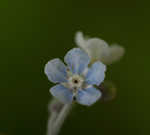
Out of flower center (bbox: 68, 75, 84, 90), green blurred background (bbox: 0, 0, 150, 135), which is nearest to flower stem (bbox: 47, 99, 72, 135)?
flower center (bbox: 68, 75, 84, 90)

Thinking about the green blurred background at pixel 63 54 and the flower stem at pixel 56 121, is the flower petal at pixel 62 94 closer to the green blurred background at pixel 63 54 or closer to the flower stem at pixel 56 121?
the flower stem at pixel 56 121

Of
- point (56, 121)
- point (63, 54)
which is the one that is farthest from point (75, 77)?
Answer: point (63, 54)

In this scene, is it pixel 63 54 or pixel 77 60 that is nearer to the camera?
pixel 77 60

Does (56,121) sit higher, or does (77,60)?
(77,60)

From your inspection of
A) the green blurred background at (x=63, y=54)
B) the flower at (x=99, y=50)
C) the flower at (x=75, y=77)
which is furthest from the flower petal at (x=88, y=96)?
the green blurred background at (x=63, y=54)

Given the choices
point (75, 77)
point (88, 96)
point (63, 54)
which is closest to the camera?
point (88, 96)

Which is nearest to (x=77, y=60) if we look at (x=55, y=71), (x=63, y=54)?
(x=55, y=71)

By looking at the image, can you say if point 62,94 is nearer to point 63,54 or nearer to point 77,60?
point 77,60

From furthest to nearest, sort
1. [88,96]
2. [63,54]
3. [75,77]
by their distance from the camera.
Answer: [63,54], [75,77], [88,96]
